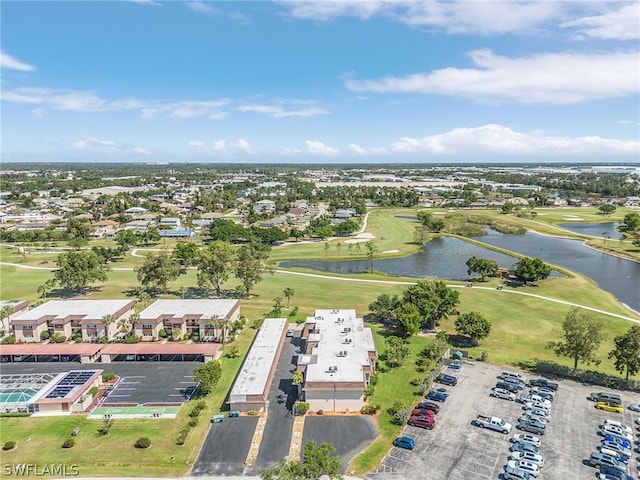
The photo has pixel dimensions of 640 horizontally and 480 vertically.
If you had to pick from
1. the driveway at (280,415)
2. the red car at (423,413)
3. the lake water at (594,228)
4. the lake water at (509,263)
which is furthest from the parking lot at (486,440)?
the lake water at (594,228)

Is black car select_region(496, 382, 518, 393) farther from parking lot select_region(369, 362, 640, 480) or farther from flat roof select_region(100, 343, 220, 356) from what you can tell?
flat roof select_region(100, 343, 220, 356)

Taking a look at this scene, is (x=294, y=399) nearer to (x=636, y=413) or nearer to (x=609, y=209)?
(x=636, y=413)

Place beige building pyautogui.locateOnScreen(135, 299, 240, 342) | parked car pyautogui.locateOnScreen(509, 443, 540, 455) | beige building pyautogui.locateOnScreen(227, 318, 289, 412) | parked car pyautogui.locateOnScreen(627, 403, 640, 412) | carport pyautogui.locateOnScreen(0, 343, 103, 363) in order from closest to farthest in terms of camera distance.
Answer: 1. parked car pyautogui.locateOnScreen(509, 443, 540, 455)
2. beige building pyautogui.locateOnScreen(227, 318, 289, 412)
3. parked car pyautogui.locateOnScreen(627, 403, 640, 412)
4. carport pyautogui.locateOnScreen(0, 343, 103, 363)
5. beige building pyautogui.locateOnScreen(135, 299, 240, 342)

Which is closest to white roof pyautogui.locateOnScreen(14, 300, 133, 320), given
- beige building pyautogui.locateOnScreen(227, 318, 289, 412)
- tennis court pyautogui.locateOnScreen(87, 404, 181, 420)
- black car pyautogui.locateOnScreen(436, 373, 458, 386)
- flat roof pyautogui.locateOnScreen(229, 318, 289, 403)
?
tennis court pyautogui.locateOnScreen(87, 404, 181, 420)

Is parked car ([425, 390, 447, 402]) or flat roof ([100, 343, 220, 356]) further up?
flat roof ([100, 343, 220, 356])

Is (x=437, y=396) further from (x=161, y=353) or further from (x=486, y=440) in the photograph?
(x=161, y=353)

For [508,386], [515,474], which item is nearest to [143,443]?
[515,474]
